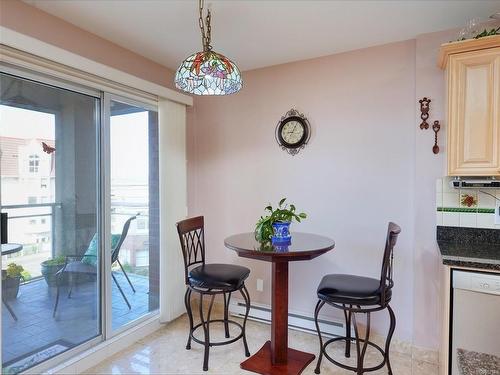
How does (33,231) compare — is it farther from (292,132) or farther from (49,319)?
(292,132)

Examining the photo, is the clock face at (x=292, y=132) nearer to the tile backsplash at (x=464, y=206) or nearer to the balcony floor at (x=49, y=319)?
the tile backsplash at (x=464, y=206)

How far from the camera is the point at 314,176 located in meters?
2.91

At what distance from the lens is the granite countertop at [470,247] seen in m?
1.80

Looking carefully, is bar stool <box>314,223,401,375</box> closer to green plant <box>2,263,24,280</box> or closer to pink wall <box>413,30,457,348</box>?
pink wall <box>413,30,457,348</box>

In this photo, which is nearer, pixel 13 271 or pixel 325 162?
A: pixel 13 271

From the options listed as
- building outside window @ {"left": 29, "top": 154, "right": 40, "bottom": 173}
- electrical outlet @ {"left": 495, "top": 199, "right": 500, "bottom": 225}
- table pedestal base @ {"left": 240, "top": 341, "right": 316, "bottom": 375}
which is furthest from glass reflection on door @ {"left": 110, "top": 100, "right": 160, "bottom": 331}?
electrical outlet @ {"left": 495, "top": 199, "right": 500, "bottom": 225}

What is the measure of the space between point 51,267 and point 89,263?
0.97 feet

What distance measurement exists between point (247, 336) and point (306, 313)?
59 cm

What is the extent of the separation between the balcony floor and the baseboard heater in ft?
3.34

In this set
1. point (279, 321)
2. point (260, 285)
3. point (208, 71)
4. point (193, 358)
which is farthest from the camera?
point (260, 285)

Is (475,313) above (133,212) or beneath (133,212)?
beneath

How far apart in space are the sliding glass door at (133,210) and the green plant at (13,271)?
702mm

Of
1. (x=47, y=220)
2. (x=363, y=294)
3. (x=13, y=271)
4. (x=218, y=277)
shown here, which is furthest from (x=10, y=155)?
(x=363, y=294)

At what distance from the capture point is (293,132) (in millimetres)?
2986
